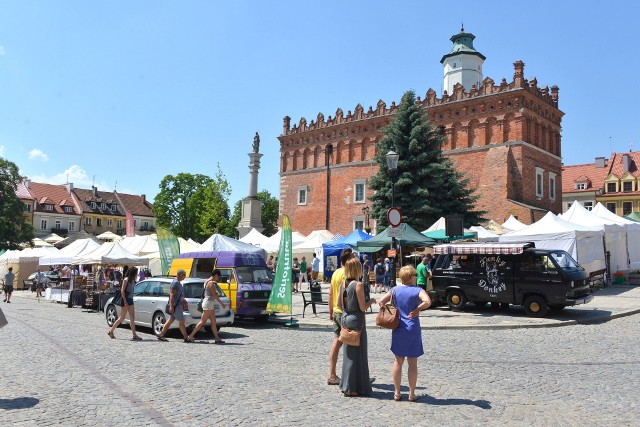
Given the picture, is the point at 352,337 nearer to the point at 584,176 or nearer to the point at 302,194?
the point at 302,194

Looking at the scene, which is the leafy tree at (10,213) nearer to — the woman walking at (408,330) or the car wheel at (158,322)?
the car wheel at (158,322)

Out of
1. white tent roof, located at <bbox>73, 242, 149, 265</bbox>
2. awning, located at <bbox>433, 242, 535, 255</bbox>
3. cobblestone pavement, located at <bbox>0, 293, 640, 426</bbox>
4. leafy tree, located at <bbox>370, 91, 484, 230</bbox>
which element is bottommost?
cobblestone pavement, located at <bbox>0, 293, 640, 426</bbox>

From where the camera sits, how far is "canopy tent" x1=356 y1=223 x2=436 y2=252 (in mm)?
23453

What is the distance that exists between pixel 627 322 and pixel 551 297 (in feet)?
6.09

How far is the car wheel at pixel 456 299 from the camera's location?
1639 centimetres

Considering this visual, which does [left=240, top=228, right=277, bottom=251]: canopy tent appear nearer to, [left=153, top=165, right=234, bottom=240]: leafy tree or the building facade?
[left=153, top=165, right=234, bottom=240]: leafy tree

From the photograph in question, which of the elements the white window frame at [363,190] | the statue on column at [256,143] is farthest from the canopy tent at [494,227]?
the statue on column at [256,143]

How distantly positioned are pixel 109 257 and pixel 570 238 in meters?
18.6

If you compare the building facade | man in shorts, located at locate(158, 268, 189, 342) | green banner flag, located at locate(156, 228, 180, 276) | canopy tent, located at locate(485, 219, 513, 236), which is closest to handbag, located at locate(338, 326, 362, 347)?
man in shorts, located at locate(158, 268, 189, 342)

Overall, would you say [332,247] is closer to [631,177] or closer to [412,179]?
[412,179]

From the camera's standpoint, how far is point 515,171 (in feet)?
129

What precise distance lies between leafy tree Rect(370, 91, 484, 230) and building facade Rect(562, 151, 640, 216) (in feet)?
112

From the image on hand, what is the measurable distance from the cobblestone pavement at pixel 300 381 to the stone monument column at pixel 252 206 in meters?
25.0

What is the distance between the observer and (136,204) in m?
84.1
